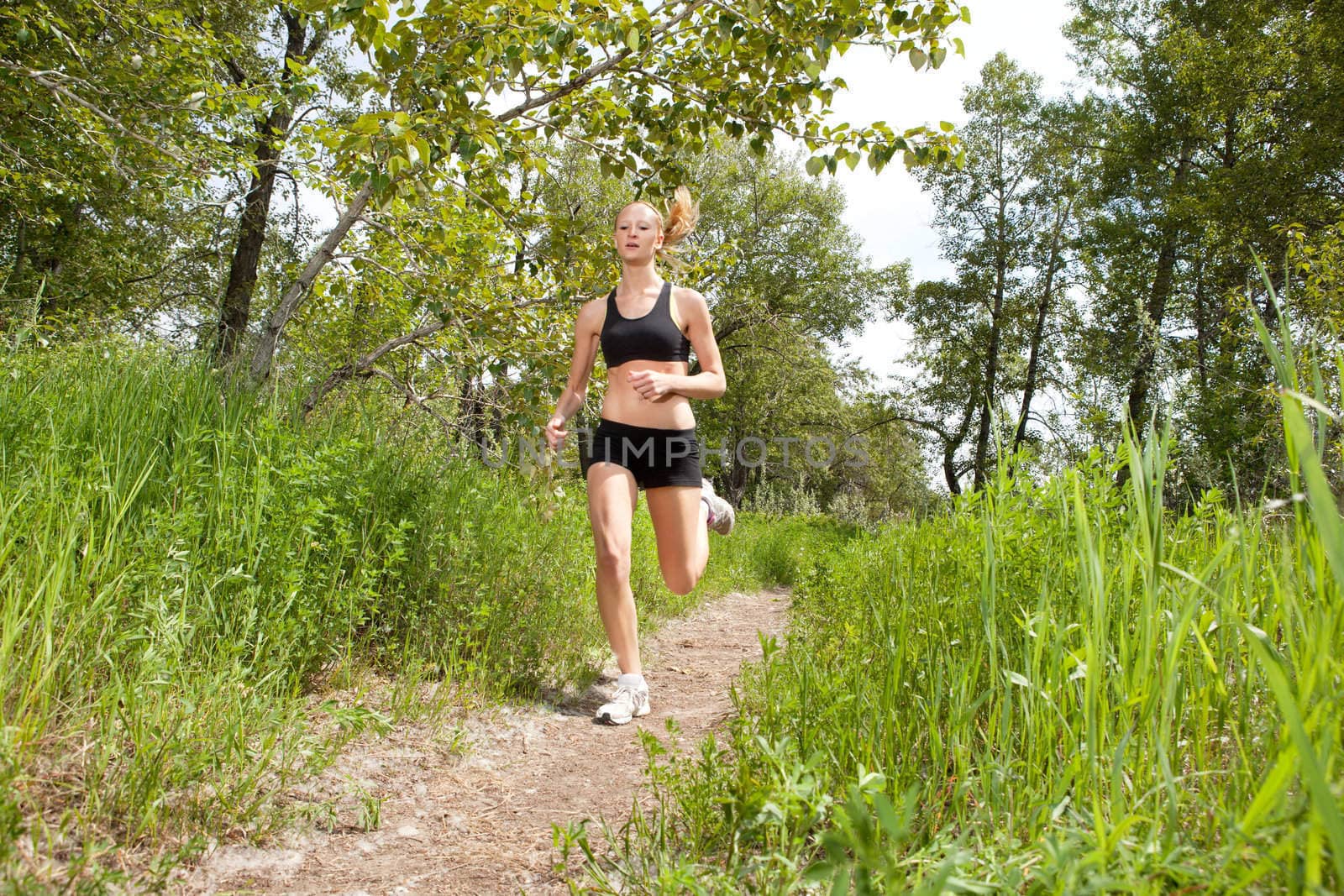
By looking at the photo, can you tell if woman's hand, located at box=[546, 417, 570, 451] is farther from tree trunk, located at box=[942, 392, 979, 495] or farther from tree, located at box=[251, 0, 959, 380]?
tree trunk, located at box=[942, 392, 979, 495]

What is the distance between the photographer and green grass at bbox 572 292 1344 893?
40.3 inches

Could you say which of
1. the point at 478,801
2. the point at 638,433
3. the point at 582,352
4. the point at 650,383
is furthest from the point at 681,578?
the point at 478,801

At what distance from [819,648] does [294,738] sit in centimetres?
237

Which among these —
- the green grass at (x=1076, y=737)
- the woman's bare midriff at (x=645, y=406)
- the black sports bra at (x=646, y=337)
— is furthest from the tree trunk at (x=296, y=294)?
the green grass at (x=1076, y=737)

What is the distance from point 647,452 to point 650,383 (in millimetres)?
532

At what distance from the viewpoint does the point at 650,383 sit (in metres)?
3.56

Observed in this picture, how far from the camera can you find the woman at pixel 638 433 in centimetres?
388

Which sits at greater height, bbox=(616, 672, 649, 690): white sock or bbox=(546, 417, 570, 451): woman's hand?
bbox=(546, 417, 570, 451): woman's hand

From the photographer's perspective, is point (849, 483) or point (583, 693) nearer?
point (583, 693)

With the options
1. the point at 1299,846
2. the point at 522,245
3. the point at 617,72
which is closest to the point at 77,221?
the point at 522,245

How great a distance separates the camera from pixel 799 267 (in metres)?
29.0

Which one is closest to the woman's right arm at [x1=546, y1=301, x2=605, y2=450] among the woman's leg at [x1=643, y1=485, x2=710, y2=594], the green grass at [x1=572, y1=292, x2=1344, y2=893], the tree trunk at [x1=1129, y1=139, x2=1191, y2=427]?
the woman's leg at [x1=643, y1=485, x2=710, y2=594]

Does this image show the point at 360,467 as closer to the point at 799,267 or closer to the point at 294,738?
the point at 294,738

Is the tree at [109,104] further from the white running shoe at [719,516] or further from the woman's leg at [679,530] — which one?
the white running shoe at [719,516]
